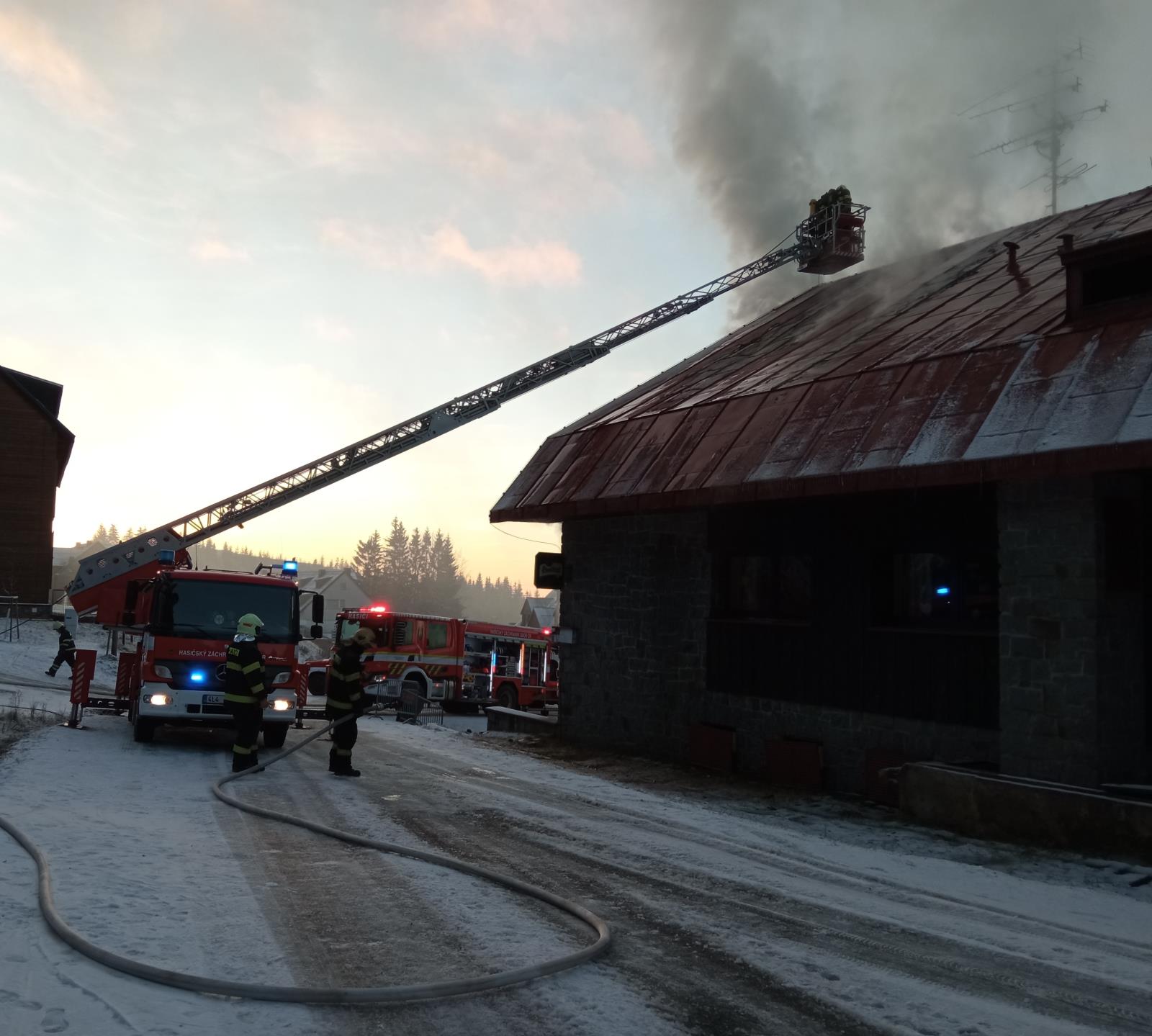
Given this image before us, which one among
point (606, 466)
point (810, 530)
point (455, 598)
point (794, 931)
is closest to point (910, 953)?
point (794, 931)

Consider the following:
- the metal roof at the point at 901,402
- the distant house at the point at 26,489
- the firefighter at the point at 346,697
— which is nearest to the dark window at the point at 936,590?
the metal roof at the point at 901,402

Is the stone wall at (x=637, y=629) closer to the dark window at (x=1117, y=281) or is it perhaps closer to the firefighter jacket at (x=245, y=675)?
the dark window at (x=1117, y=281)

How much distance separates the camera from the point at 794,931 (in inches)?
214

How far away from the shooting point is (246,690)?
10.6 m

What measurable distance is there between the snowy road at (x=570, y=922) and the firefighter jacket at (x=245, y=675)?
1151mm

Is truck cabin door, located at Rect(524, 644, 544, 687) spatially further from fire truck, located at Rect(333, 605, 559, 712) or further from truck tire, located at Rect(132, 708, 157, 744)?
truck tire, located at Rect(132, 708, 157, 744)

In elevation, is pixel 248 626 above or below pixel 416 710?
above

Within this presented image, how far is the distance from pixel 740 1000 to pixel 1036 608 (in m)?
6.20

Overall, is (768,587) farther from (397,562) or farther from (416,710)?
(397,562)


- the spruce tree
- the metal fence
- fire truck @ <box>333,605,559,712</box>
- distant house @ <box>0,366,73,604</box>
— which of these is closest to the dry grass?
the metal fence

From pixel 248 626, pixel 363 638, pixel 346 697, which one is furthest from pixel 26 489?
pixel 363 638

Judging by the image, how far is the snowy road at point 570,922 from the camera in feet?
13.5

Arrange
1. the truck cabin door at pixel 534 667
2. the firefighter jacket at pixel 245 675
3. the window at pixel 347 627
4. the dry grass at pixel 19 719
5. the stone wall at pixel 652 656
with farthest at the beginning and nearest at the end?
the truck cabin door at pixel 534 667, the window at pixel 347 627, the stone wall at pixel 652 656, the dry grass at pixel 19 719, the firefighter jacket at pixel 245 675

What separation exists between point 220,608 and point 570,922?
339 inches
